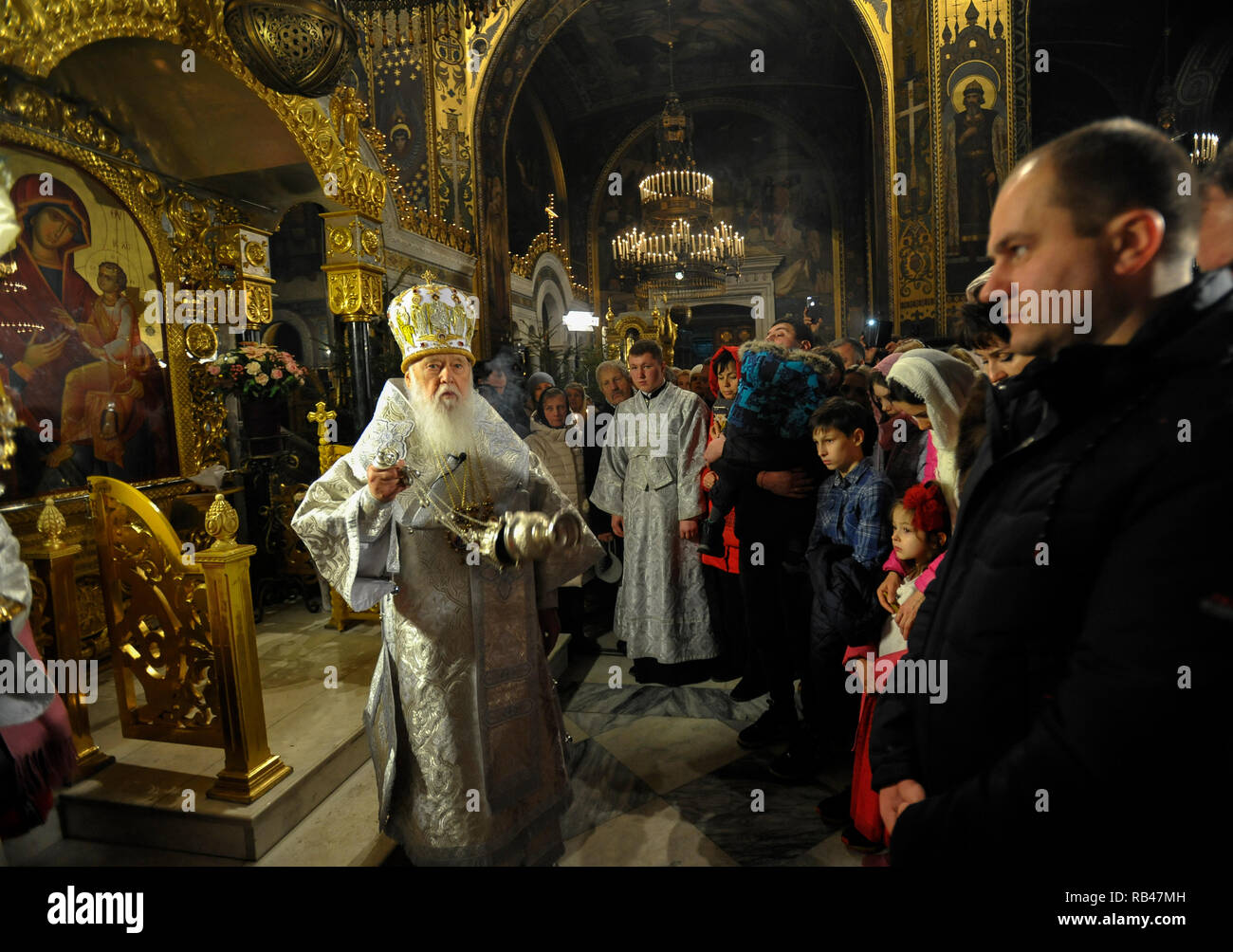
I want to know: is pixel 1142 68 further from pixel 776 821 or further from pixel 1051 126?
pixel 776 821

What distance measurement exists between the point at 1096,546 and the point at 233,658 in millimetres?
2693

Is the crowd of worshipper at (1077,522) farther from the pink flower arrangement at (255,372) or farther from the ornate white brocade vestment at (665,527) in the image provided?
the pink flower arrangement at (255,372)

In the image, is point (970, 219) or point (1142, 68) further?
point (1142, 68)

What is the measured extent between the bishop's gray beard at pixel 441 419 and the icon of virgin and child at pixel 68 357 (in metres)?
2.92

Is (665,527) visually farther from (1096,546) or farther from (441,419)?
(1096,546)

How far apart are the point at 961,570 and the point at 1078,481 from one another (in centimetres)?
25

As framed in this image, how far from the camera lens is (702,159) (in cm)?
1555

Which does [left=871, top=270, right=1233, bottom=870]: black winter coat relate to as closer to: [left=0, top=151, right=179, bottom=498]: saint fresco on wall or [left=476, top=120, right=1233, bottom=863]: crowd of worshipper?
[left=476, top=120, right=1233, bottom=863]: crowd of worshipper

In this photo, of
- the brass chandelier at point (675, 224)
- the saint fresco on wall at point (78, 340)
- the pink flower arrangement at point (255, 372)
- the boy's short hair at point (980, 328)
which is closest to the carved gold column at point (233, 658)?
the saint fresco on wall at point (78, 340)

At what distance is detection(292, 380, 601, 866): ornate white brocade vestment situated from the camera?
2166 millimetres

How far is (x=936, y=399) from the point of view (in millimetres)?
2189

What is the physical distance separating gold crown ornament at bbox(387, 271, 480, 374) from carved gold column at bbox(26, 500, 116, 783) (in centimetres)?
169

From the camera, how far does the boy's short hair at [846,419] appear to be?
253 centimetres

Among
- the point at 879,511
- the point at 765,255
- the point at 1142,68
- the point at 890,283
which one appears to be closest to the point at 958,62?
the point at 890,283
